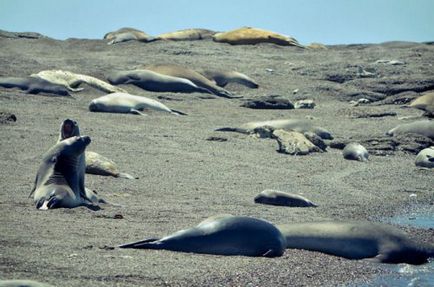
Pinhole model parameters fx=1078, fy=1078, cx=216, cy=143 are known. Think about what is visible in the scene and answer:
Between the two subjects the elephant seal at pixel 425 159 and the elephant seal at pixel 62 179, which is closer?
the elephant seal at pixel 62 179

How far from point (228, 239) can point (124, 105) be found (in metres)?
9.15

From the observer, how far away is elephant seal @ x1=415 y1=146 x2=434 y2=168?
42.8ft

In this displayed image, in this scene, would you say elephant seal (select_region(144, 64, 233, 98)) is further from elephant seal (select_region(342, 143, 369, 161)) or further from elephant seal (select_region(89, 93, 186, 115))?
elephant seal (select_region(342, 143, 369, 161))

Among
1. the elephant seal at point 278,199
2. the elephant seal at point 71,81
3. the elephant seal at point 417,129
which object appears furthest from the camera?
the elephant seal at point 71,81

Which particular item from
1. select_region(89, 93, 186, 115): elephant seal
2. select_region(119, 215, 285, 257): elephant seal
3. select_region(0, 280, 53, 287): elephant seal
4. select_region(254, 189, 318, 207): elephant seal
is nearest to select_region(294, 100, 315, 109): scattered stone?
select_region(89, 93, 186, 115): elephant seal

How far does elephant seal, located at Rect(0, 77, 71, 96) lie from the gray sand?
0.93 feet

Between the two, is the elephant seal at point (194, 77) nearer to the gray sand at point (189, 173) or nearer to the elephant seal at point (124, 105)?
the gray sand at point (189, 173)

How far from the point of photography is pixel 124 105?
15852 millimetres

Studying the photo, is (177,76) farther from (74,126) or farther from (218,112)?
(74,126)

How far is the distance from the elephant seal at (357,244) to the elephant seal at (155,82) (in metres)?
11.3

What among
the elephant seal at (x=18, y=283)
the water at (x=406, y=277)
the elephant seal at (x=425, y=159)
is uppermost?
the elephant seal at (x=18, y=283)

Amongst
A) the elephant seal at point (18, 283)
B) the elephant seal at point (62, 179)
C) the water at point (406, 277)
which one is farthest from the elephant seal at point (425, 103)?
the elephant seal at point (18, 283)

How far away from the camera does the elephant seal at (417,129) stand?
15070 millimetres

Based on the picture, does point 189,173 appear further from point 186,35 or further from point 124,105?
point 186,35
